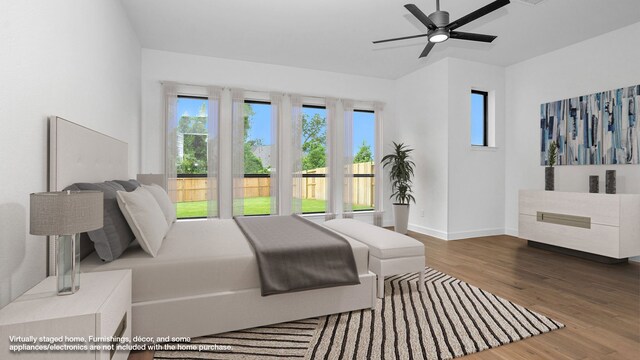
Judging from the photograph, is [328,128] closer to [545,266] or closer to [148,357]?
[545,266]

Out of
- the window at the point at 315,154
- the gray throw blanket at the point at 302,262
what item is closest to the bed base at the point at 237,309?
the gray throw blanket at the point at 302,262

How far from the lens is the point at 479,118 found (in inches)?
210

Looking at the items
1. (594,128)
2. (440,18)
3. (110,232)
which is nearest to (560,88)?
(594,128)

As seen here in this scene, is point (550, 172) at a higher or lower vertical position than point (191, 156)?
lower

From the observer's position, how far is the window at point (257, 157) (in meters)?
5.20

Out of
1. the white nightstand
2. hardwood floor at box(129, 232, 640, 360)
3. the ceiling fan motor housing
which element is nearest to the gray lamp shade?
the white nightstand

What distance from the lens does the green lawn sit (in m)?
4.83

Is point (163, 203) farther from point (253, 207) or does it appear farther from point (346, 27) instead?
point (346, 27)

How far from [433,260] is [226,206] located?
309 centimetres

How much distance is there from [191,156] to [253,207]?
125 cm

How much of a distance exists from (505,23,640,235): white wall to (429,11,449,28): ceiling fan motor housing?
2.86 metres

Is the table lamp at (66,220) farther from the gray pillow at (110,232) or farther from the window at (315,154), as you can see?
the window at (315,154)

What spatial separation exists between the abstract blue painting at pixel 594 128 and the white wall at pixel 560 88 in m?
0.11

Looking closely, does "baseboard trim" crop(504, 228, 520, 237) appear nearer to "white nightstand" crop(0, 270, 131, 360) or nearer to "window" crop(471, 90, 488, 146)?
"window" crop(471, 90, 488, 146)
